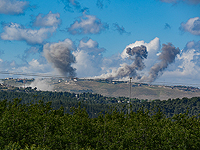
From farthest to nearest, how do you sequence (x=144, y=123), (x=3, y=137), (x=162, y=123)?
1. (x=162, y=123)
2. (x=144, y=123)
3. (x=3, y=137)

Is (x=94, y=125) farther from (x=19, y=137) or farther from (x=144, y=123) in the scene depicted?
(x=19, y=137)

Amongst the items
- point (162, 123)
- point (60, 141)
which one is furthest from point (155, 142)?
point (60, 141)

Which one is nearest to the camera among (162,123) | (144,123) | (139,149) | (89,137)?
(139,149)

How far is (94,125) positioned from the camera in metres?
36.9

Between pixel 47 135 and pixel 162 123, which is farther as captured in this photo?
pixel 162 123

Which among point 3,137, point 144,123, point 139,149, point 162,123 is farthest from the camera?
point 162,123

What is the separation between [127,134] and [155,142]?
12.1 feet

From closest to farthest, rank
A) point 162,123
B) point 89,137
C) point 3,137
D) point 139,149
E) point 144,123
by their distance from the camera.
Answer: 1. point 3,137
2. point 139,149
3. point 89,137
4. point 144,123
5. point 162,123

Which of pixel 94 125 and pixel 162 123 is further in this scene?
pixel 162 123

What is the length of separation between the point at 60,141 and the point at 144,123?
41.6ft

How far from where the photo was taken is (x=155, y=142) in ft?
107

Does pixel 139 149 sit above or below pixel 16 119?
below

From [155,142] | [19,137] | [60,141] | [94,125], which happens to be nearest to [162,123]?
[155,142]

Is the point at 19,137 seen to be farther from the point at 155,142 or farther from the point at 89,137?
the point at 155,142
